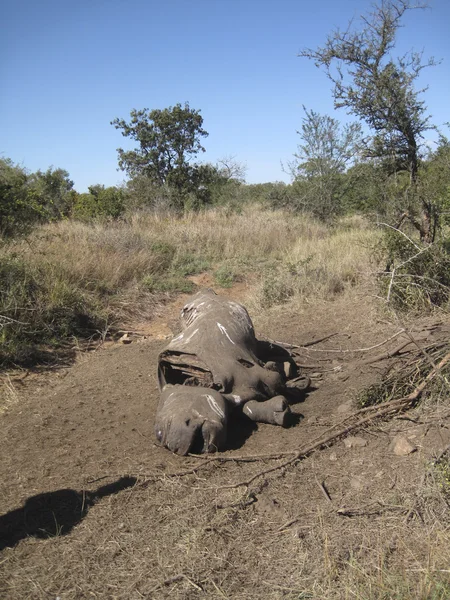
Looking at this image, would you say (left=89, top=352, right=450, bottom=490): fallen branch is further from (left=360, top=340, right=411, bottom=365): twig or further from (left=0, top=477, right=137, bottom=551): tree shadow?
(left=360, top=340, right=411, bottom=365): twig

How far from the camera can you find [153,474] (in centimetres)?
395

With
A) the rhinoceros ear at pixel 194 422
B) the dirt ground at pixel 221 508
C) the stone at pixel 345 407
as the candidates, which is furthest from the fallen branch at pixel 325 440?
the stone at pixel 345 407

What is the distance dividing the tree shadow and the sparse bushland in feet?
11.8

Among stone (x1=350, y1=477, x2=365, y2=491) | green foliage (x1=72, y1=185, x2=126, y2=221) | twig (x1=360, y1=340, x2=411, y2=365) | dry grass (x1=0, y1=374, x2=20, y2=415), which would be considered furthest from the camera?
green foliage (x1=72, y1=185, x2=126, y2=221)

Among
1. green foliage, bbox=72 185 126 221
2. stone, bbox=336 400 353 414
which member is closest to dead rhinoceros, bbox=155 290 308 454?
stone, bbox=336 400 353 414

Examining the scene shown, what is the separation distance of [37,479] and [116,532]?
1035 mm

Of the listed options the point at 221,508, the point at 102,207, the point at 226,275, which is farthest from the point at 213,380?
the point at 102,207

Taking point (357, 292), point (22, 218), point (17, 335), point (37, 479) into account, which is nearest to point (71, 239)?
point (22, 218)

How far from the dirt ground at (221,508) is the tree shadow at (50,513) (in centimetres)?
1

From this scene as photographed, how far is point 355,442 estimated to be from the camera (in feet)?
14.0

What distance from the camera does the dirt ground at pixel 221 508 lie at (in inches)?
110

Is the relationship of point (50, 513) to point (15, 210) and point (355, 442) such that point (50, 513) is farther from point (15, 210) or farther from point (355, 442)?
point (15, 210)

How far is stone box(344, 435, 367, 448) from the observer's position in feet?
13.9

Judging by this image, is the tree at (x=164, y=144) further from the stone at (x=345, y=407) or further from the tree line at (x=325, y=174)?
the stone at (x=345, y=407)
